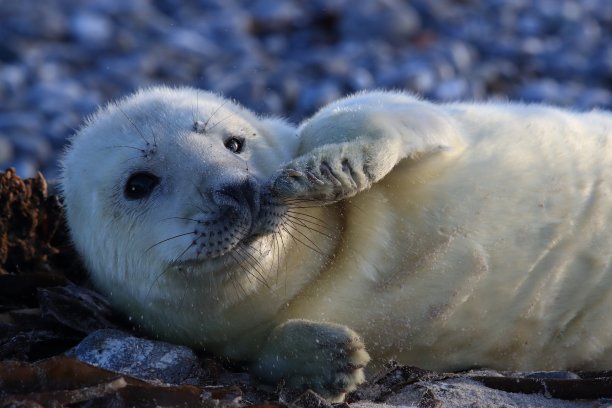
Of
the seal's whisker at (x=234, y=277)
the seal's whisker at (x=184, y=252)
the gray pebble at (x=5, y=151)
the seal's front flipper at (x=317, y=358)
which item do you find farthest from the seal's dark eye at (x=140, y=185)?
the gray pebble at (x=5, y=151)

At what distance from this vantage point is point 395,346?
3262mm

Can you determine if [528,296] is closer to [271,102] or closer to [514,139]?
[514,139]

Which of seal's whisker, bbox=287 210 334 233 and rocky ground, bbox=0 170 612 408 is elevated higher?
seal's whisker, bbox=287 210 334 233

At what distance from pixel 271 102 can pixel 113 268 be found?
18.7ft

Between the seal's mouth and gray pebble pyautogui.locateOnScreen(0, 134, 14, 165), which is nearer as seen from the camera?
the seal's mouth

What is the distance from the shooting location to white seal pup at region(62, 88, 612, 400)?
9.91ft

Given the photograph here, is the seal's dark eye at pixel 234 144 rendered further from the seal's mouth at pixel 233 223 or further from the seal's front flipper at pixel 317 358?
the seal's front flipper at pixel 317 358

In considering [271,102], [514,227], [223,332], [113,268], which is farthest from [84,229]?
[271,102]

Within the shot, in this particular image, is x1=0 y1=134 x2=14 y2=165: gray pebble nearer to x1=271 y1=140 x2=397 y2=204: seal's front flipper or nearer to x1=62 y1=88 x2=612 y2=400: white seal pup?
x1=62 y1=88 x2=612 y2=400: white seal pup

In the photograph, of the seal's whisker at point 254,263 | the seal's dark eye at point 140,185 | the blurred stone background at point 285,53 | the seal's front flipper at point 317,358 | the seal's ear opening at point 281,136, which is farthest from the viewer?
the blurred stone background at point 285,53

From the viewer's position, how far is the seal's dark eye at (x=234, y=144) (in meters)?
3.37

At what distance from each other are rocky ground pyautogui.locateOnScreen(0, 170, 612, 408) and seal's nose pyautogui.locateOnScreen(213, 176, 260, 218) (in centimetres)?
56

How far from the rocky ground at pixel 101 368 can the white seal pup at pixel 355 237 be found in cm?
14

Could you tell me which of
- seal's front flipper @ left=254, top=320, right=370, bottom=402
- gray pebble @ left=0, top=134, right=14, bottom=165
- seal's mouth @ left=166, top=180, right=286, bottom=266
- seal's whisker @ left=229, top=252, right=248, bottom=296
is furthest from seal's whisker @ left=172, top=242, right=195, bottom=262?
gray pebble @ left=0, top=134, right=14, bottom=165
